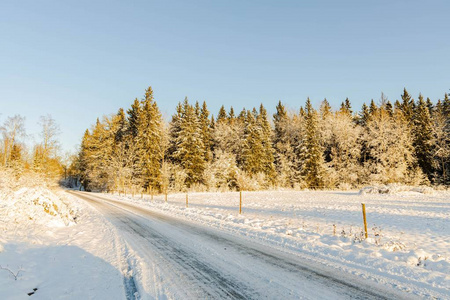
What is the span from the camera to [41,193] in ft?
34.5

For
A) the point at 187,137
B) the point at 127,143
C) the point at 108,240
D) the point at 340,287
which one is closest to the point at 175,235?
the point at 108,240

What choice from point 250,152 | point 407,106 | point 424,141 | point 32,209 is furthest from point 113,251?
point 407,106

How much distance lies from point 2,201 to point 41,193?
1.65 meters

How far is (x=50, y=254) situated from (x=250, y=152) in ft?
127

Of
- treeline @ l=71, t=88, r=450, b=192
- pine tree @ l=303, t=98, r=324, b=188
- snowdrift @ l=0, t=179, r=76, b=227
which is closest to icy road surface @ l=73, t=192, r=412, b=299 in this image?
snowdrift @ l=0, t=179, r=76, b=227

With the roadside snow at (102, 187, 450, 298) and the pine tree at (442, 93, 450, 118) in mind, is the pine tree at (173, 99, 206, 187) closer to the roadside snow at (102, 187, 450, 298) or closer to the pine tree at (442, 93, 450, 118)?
the roadside snow at (102, 187, 450, 298)

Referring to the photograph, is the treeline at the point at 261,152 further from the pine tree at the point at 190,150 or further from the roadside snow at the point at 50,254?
the roadside snow at the point at 50,254

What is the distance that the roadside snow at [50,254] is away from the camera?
398cm

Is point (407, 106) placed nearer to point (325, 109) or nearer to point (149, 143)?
point (325, 109)

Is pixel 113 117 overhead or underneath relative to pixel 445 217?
overhead

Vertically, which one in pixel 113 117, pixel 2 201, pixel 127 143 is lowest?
pixel 2 201

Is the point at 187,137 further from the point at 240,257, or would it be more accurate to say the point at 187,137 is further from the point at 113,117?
the point at 240,257

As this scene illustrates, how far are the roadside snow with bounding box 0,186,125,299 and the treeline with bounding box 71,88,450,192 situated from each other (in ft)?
85.0

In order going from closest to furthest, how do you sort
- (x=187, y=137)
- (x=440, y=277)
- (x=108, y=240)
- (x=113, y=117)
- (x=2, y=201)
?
(x=440, y=277) → (x=108, y=240) → (x=2, y=201) → (x=187, y=137) → (x=113, y=117)
